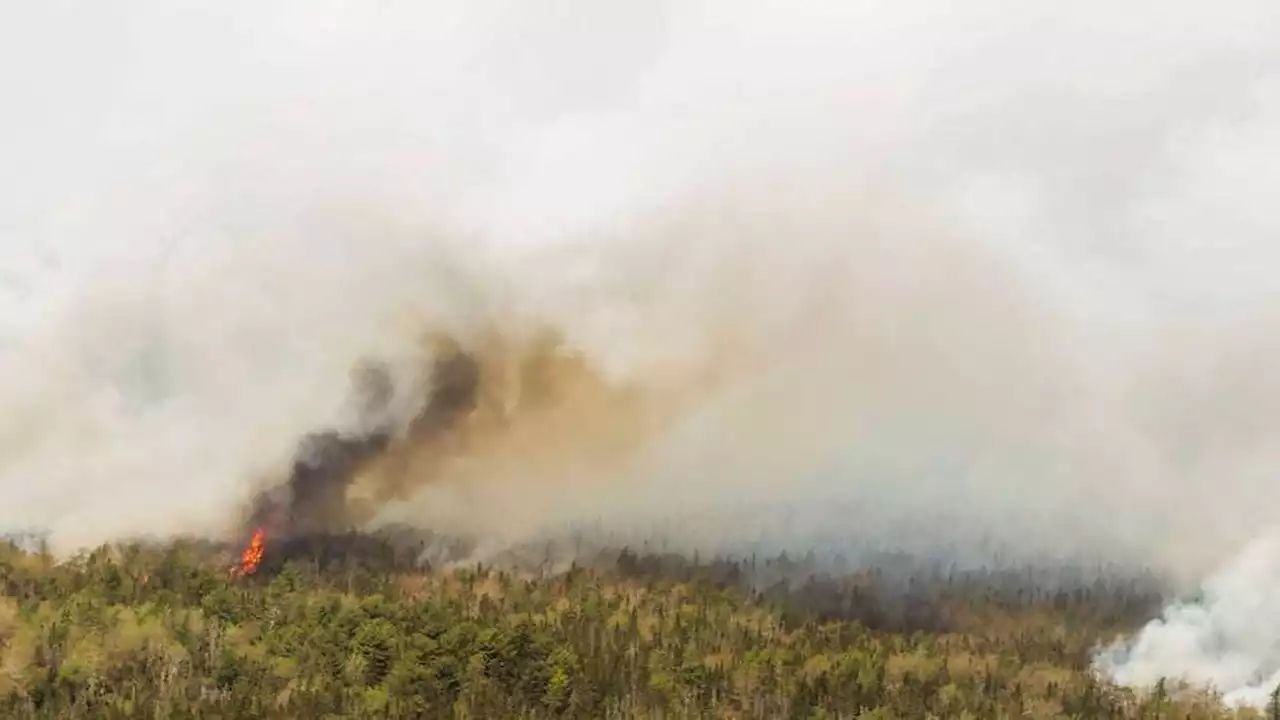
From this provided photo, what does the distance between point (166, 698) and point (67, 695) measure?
13.0m

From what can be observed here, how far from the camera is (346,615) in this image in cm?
18425

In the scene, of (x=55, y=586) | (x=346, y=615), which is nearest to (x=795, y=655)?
(x=346, y=615)

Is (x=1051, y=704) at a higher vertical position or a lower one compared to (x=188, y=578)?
lower

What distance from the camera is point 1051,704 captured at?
166 metres

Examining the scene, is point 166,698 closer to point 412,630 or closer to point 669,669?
point 412,630

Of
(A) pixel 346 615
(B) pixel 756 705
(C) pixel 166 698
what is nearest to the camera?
(C) pixel 166 698

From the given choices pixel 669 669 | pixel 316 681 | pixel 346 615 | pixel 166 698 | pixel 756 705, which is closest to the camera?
pixel 166 698

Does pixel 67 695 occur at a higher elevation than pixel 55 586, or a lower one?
lower

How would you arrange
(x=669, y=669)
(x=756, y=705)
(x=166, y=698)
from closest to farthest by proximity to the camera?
(x=166, y=698)
(x=756, y=705)
(x=669, y=669)

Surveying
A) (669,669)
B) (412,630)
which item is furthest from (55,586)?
(669,669)

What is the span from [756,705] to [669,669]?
1789 cm

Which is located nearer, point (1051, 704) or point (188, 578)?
point (1051, 704)

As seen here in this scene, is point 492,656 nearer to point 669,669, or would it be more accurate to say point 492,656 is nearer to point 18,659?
point 669,669

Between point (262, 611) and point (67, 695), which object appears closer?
point (67, 695)
